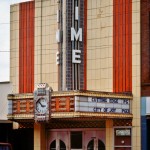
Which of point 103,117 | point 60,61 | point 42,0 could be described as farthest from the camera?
point 42,0

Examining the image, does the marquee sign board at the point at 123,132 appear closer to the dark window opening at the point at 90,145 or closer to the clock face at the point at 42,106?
the dark window opening at the point at 90,145

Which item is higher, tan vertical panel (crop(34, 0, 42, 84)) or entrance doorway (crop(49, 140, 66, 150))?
tan vertical panel (crop(34, 0, 42, 84))

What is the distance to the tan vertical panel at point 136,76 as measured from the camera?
27.6 meters

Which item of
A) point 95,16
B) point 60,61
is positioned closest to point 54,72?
point 60,61

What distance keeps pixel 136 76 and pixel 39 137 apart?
18.7 feet

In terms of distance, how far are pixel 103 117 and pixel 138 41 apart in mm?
3567

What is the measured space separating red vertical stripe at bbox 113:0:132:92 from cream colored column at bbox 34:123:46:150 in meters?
4.28

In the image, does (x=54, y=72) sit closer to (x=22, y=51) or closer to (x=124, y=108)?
(x=22, y=51)

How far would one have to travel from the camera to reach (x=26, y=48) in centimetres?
3136

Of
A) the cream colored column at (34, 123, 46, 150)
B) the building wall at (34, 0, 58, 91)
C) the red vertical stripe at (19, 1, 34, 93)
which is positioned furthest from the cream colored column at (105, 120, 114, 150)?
the red vertical stripe at (19, 1, 34, 93)

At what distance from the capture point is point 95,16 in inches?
1146

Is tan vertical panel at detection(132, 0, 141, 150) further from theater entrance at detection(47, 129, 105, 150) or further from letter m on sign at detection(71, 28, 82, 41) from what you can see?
letter m on sign at detection(71, 28, 82, 41)

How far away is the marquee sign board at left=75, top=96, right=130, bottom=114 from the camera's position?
26316 millimetres

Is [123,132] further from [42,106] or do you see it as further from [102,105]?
[42,106]
